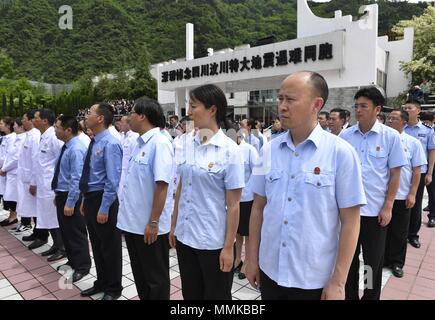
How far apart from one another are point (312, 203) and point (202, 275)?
97 cm

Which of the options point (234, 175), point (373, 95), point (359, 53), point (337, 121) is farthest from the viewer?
point (359, 53)

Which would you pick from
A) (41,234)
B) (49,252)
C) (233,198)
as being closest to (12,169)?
(41,234)

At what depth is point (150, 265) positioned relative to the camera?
99.2 inches

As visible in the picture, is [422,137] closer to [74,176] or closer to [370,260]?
[370,260]

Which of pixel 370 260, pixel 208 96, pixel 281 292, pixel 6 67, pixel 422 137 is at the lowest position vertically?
pixel 370 260

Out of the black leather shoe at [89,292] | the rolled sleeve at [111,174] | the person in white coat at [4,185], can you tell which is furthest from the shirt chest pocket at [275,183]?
the person in white coat at [4,185]

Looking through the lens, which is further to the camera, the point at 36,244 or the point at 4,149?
the point at 4,149

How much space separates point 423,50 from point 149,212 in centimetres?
1842

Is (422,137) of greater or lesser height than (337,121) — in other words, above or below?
below

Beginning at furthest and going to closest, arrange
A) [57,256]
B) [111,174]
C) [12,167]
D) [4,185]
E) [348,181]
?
[4,185]
[12,167]
[57,256]
[111,174]
[348,181]

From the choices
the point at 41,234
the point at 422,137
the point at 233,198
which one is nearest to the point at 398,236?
the point at 422,137

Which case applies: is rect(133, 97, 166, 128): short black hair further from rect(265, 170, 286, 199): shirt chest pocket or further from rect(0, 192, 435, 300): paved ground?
rect(0, 192, 435, 300): paved ground

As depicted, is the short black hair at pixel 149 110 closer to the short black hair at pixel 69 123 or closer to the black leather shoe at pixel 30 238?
the short black hair at pixel 69 123

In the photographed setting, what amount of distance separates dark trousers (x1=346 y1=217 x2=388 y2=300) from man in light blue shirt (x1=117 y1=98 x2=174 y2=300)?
1.43 m
